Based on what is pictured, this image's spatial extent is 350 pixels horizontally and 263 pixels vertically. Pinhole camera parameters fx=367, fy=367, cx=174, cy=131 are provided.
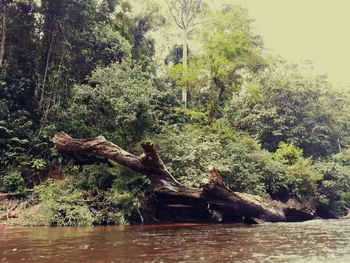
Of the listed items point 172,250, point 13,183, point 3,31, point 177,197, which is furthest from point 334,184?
point 3,31

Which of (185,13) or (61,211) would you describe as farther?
(185,13)

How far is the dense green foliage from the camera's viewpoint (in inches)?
539

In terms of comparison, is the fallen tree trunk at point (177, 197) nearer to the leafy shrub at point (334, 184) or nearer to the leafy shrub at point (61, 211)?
the leafy shrub at point (61, 211)

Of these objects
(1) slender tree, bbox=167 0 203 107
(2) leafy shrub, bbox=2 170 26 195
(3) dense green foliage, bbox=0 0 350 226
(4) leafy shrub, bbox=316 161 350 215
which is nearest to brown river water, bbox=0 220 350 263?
(3) dense green foliage, bbox=0 0 350 226

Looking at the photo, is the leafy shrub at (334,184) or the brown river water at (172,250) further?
the leafy shrub at (334,184)

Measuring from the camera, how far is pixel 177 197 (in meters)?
13.0

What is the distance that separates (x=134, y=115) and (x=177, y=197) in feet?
12.0

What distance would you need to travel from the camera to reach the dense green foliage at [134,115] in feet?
44.9

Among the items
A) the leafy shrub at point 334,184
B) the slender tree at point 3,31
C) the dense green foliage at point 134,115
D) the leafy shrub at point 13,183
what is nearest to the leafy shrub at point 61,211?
the dense green foliage at point 134,115

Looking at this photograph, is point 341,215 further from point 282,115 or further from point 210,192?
point 210,192

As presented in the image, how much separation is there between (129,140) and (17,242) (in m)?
8.28

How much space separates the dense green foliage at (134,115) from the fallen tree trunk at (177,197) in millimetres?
737

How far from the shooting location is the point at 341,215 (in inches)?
930

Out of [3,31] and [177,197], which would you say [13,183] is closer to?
[177,197]
